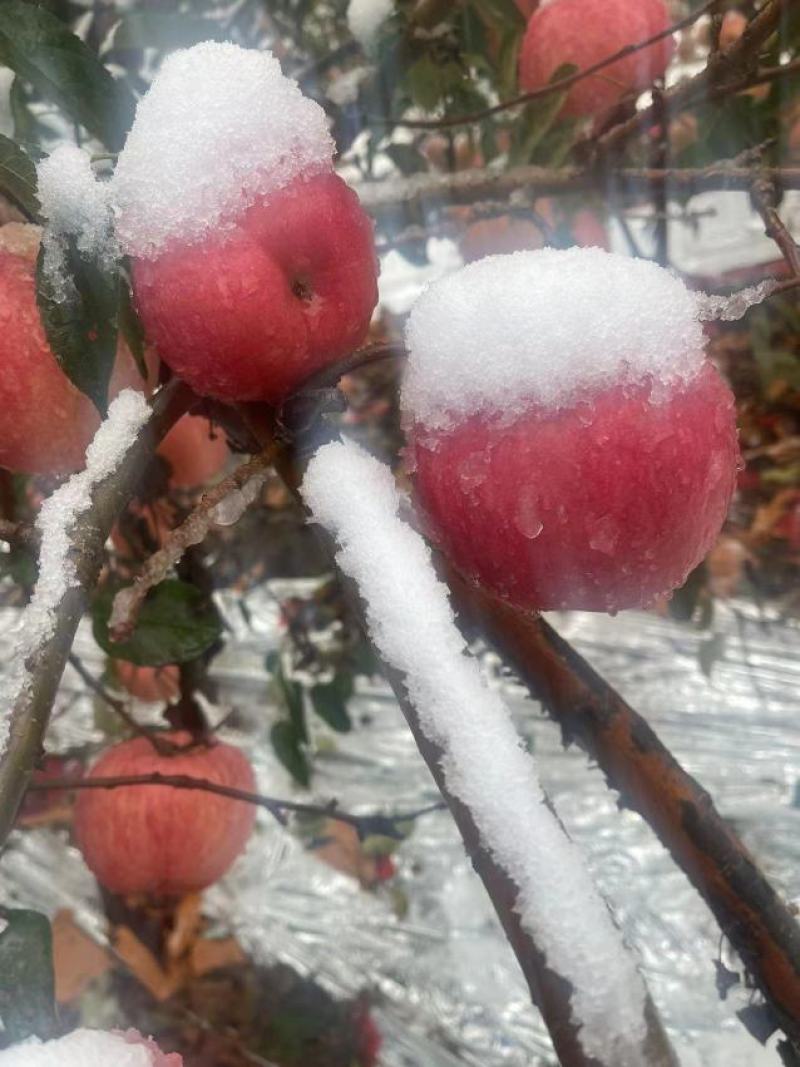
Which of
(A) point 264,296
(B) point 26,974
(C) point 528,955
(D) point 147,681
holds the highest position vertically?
(A) point 264,296

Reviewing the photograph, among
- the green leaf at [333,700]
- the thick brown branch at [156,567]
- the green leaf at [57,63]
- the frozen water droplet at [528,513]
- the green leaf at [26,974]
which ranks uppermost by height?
the green leaf at [57,63]

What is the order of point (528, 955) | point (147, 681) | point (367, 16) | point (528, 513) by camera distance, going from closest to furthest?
point (528, 955) → point (528, 513) → point (367, 16) → point (147, 681)

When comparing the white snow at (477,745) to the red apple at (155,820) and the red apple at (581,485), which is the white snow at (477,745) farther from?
the red apple at (155,820)

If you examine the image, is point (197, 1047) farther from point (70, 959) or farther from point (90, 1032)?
point (90, 1032)

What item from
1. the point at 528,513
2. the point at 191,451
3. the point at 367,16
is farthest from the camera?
the point at 191,451

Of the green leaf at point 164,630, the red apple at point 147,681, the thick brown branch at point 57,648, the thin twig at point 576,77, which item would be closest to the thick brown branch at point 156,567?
the thick brown branch at point 57,648

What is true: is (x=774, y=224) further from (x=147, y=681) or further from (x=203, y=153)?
(x=147, y=681)

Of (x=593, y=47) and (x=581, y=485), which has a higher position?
(x=593, y=47)

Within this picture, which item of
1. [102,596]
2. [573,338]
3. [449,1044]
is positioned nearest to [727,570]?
[449,1044]

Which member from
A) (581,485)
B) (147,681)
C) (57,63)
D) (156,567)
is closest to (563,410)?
(581,485)
